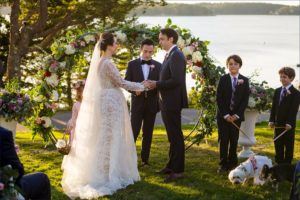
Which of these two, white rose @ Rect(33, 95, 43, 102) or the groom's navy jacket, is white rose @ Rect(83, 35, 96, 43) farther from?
the groom's navy jacket

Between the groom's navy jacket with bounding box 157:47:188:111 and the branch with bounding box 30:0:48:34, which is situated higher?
the branch with bounding box 30:0:48:34

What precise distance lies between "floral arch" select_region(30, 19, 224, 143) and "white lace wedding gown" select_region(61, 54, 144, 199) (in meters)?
1.81

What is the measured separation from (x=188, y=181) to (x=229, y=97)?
4.59ft

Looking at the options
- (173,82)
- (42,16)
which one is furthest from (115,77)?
(42,16)

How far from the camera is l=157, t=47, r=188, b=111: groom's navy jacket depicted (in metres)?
7.17

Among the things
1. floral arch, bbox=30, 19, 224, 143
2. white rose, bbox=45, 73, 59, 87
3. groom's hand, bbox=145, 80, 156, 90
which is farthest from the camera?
white rose, bbox=45, 73, 59, 87

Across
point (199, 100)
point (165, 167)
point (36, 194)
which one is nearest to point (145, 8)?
point (199, 100)

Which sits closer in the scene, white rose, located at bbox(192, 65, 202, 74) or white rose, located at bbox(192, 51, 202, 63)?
white rose, located at bbox(192, 51, 202, 63)

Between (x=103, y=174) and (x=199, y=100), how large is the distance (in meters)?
2.89

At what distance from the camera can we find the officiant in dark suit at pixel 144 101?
8336mm

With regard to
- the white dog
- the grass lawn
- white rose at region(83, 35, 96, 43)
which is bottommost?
the grass lawn

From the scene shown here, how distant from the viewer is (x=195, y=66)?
9008 millimetres

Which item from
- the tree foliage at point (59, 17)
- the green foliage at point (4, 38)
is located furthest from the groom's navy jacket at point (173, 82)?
the green foliage at point (4, 38)

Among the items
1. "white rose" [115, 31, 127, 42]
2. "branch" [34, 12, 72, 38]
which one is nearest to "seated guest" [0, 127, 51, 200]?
"white rose" [115, 31, 127, 42]
